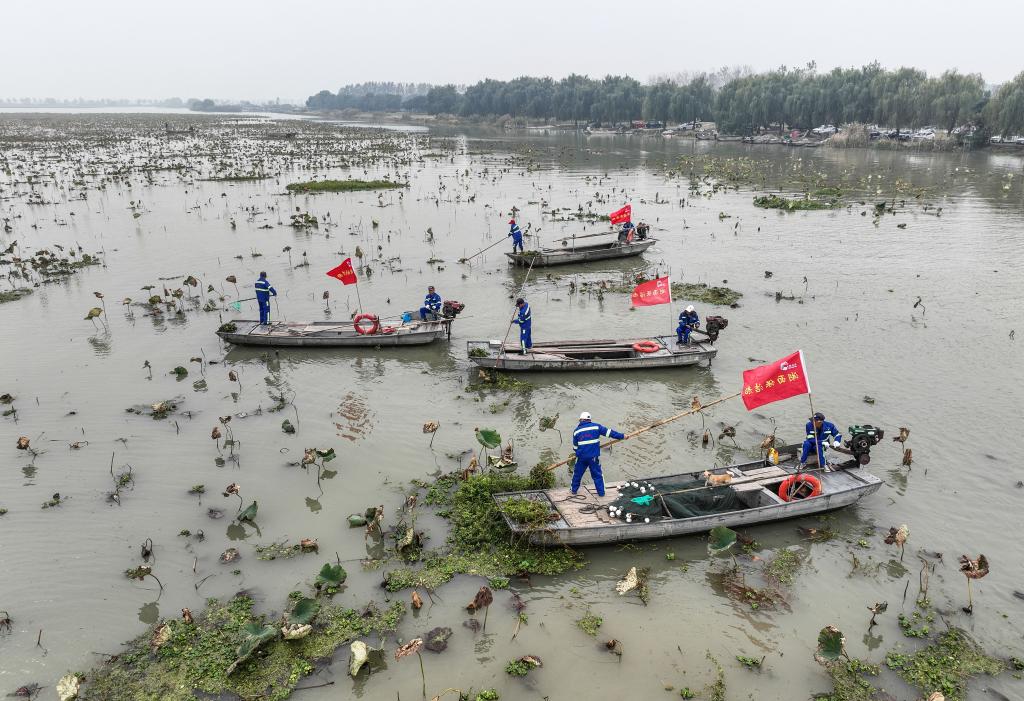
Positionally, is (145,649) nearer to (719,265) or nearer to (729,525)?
(729,525)

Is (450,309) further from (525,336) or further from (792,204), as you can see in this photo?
(792,204)

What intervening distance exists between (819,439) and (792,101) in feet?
328

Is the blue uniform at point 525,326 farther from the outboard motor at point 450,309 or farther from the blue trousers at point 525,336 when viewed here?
the outboard motor at point 450,309

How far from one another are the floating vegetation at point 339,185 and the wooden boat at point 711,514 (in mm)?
40169

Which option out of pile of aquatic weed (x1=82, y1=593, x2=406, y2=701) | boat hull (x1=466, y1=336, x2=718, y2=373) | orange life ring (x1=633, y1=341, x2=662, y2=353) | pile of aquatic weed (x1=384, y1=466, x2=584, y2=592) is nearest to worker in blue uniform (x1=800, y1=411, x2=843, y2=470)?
pile of aquatic weed (x1=384, y1=466, x2=584, y2=592)

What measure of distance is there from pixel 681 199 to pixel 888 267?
61.1ft

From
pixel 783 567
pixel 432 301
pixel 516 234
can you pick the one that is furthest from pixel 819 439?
pixel 516 234

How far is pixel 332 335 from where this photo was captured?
62.1ft

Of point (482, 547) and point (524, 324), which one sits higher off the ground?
point (524, 324)

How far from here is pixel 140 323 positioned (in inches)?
826

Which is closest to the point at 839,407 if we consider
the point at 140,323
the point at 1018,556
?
the point at 1018,556

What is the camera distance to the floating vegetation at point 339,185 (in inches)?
1794

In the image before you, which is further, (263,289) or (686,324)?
(263,289)

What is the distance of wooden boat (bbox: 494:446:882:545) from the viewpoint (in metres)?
10.3
